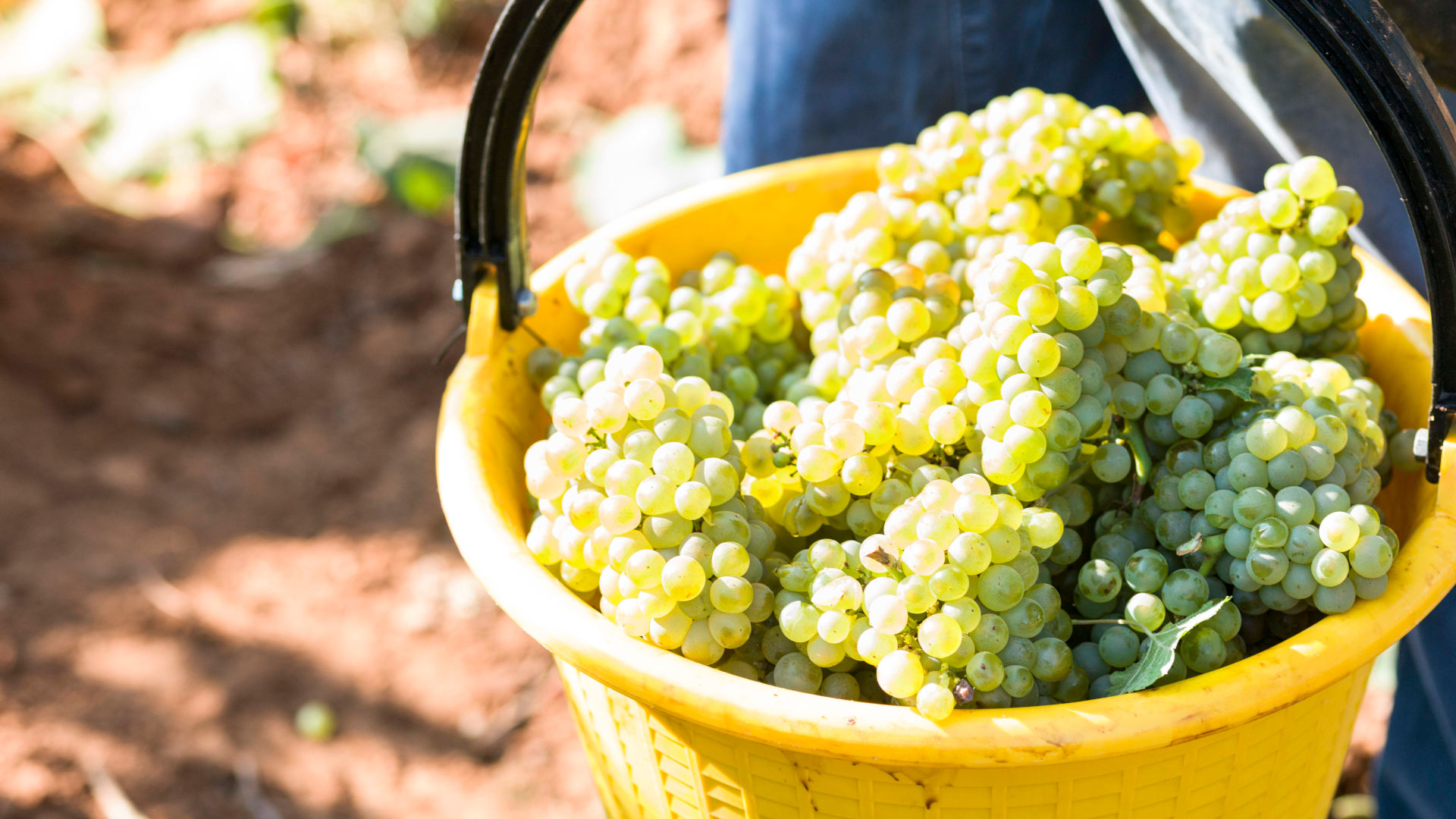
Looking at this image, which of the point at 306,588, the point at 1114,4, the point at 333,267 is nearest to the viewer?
the point at 1114,4

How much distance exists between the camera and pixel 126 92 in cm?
320

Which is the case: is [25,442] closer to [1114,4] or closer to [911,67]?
[911,67]

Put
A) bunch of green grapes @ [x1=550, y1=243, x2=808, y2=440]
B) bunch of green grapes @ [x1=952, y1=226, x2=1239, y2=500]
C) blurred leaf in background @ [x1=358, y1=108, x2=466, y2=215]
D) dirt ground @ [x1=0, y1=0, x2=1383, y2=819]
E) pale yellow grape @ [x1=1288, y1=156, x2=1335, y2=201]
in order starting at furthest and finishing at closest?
blurred leaf in background @ [x1=358, y1=108, x2=466, y2=215], dirt ground @ [x1=0, y1=0, x2=1383, y2=819], bunch of green grapes @ [x1=550, y1=243, x2=808, y2=440], pale yellow grape @ [x1=1288, y1=156, x2=1335, y2=201], bunch of green grapes @ [x1=952, y1=226, x2=1239, y2=500]

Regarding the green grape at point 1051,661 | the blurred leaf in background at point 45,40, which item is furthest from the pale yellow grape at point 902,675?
the blurred leaf in background at point 45,40

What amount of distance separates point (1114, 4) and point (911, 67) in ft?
1.26

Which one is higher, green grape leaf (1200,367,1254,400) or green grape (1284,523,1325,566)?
green grape leaf (1200,367,1254,400)

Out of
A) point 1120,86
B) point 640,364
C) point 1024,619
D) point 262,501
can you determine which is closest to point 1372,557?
point 1024,619

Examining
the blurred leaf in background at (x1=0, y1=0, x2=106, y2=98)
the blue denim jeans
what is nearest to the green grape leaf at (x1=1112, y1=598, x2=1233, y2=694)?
the blue denim jeans

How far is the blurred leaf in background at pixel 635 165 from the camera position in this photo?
2.72 meters

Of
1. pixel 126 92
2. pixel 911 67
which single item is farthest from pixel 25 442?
pixel 911 67

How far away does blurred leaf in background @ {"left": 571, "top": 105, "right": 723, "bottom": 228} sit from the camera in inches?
107

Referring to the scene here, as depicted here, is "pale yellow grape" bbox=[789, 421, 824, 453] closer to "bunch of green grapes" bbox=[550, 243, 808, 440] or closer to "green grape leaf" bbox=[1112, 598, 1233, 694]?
"bunch of green grapes" bbox=[550, 243, 808, 440]

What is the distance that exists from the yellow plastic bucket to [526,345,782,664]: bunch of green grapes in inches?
1.2

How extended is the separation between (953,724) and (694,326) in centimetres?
49
